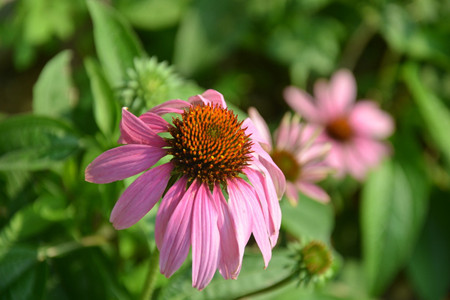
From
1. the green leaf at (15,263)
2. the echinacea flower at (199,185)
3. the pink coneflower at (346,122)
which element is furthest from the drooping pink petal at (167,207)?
the pink coneflower at (346,122)

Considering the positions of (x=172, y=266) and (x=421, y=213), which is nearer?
(x=172, y=266)

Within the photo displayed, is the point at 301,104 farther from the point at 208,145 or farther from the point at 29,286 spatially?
the point at 29,286

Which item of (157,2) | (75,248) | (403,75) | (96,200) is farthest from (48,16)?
(403,75)

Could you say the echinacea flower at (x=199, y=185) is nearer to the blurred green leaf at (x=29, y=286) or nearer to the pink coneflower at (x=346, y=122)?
the blurred green leaf at (x=29, y=286)

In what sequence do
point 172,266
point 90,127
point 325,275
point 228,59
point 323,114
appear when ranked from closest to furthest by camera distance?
point 172,266, point 325,275, point 90,127, point 323,114, point 228,59

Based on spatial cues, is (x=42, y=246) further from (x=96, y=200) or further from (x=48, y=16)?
(x=48, y=16)

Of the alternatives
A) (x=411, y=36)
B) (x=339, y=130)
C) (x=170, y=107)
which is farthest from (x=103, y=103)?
(x=411, y=36)

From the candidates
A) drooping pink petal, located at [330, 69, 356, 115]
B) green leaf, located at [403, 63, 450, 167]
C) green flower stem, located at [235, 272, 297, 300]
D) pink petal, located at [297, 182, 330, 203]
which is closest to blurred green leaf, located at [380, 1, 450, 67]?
green leaf, located at [403, 63, 450, 167]

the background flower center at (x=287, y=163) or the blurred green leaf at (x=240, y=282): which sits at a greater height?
the background flower center at (x=287, y=163)
